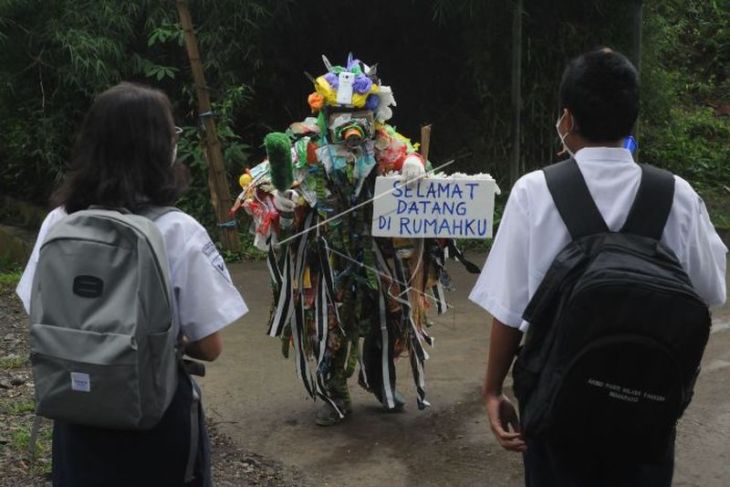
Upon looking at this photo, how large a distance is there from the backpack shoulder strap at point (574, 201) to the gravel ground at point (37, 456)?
2206 mm

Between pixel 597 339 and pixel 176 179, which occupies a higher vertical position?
pixel 176 179

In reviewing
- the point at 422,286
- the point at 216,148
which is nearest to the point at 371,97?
the point at 422,286

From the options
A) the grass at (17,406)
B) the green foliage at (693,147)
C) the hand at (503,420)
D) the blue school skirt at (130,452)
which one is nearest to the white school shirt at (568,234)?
the hand at (503,420)

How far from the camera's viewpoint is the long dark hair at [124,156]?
233cm

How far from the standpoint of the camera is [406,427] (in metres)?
4.66

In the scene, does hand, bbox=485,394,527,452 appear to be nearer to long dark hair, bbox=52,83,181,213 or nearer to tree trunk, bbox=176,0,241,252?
long dark hair, bbox=52,83,181,213

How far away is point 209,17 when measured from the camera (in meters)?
9.38

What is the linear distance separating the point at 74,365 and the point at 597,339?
3.64 feet

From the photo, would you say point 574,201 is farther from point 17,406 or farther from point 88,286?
point 17,406

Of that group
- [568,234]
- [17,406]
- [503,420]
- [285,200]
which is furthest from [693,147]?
[568,234]

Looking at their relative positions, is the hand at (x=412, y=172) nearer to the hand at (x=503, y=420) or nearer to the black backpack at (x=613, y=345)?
the hand at (x=503, y=420)

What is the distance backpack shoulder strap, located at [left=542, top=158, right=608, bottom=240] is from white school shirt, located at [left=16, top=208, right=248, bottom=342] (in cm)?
80

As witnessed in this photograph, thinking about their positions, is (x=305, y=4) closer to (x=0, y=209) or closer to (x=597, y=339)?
(x=0, y=209)

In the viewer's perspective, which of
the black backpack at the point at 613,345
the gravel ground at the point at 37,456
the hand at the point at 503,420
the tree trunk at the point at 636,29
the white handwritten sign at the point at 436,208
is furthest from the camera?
the tree trunk at the point at 636,29
